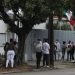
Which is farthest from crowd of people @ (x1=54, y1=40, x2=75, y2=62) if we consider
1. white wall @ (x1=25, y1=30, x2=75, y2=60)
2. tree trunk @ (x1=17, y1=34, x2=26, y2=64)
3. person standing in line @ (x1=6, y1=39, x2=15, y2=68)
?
person standing in line @ (x1=6, y1=39, x2=15, y2=68)

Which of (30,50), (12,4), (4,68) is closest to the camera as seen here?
(12,4)

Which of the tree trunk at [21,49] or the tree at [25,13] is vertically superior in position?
the tree at [25,13]

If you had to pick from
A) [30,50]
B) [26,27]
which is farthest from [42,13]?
[30,50]

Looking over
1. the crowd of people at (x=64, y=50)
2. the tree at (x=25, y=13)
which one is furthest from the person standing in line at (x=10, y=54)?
the crowd of people at (x=64, y=50)

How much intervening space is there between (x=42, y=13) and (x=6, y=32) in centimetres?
1114

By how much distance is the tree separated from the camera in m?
22.0

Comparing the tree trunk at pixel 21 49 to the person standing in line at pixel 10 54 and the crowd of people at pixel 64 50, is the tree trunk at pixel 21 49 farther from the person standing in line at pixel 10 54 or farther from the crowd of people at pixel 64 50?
the crowd of people at pixel 64 50

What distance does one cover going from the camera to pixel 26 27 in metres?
24.9

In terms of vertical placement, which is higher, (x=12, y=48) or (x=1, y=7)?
(x=1, y=7)

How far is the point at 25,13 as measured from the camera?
2264 cm

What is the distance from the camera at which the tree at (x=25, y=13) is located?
72.3 ft

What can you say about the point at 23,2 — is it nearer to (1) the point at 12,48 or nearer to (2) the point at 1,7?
(2) the point at 1,7

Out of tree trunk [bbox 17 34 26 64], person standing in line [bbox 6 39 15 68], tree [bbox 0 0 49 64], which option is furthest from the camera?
tree trunk [bbox 17 34 26 64]

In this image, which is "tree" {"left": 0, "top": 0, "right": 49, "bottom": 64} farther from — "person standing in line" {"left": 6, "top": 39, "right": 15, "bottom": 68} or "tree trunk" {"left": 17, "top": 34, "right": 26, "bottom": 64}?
"person standing in line" {"left": 6, "top": 39, "right": 15, "bottom": 68}
